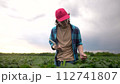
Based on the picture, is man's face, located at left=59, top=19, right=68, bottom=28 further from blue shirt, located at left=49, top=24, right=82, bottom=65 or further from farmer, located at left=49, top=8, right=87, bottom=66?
blue shirt, located at left=49, top=24, right=82, bottom=65

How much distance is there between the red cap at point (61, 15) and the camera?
10.0 feet

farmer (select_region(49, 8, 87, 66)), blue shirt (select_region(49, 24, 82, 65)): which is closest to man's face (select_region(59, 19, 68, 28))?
farmer (select_region(49, 8, 87, 66))

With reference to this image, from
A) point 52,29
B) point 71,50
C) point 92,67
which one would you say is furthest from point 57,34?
point 92,67

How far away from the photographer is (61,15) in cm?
311

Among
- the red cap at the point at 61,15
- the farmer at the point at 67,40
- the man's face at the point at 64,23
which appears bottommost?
the farmer at the point at 67,40

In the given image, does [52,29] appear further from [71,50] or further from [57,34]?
[71,50]

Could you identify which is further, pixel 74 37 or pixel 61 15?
pixel 74 37

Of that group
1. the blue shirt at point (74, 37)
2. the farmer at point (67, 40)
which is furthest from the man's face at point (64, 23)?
the blue shirt at point (74, 37)

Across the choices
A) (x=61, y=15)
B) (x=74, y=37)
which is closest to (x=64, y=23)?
(x=61, y=15)

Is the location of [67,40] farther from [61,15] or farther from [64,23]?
[61,15]

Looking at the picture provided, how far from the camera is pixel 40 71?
1647 millimetres

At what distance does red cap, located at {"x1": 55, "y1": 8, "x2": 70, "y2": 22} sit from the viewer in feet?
10.0

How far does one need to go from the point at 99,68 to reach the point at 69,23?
184cm

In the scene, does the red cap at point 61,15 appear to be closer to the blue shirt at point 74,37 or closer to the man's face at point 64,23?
the man's face at point 64,23
